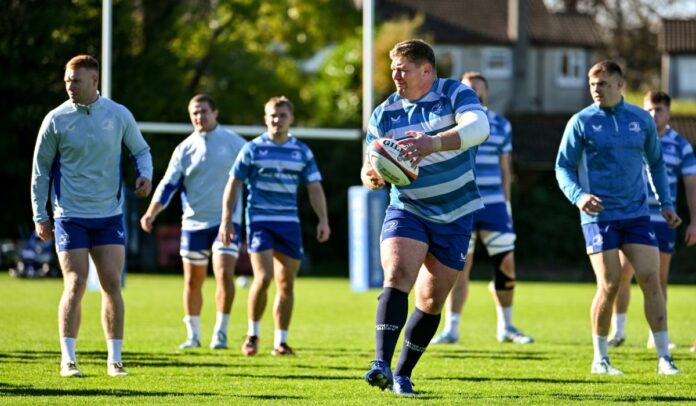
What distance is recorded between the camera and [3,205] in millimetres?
27344

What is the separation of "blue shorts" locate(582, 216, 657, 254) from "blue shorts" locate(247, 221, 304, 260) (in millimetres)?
2851

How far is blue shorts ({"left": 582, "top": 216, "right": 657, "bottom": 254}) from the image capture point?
8.84 m

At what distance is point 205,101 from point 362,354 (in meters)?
2.62

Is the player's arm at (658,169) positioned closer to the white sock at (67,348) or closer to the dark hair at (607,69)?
the dark hair at (607,69)

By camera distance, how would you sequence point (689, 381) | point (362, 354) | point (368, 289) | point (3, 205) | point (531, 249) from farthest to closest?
point (531, 249) < point (3, 205) < point (368, 289) < point (362, 354) < point (689, 381)

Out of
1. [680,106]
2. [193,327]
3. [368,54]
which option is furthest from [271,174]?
[680,106]

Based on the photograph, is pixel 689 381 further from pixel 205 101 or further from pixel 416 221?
pixel 205 101

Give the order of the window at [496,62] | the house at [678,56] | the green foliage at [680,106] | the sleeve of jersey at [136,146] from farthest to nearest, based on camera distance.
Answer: the window at [496,62] < the house at [678,56] < the green foliage at [680,106] < the sleeve of jersey at [136,146]

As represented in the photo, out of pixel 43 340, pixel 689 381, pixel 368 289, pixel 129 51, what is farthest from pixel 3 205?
pixel 689 381

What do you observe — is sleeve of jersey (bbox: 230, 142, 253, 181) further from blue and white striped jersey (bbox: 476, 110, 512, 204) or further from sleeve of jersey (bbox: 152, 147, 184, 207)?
blue and white striped jersey (bbox: 476, 110, 512, 204)

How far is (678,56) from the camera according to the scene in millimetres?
51469

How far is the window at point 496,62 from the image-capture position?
2041 inches

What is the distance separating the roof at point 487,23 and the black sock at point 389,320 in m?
43.6

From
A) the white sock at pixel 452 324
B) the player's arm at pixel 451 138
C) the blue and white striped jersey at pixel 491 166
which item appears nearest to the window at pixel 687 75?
the blue and white striped jersey at pixel 491 166
